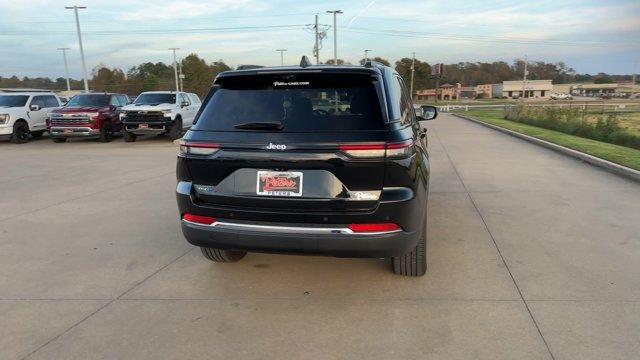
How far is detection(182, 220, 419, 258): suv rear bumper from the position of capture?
3506 millimetres

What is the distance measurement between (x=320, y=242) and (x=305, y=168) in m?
0.53

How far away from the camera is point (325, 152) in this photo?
135 inches

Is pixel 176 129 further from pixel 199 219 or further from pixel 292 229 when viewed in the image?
pixel 292 229

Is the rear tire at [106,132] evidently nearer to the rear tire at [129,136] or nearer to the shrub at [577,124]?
the rear tire at [129,136]

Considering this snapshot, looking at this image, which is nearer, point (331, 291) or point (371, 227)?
point (371, 227)

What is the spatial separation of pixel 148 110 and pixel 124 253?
43.6ft

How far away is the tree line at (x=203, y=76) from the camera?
299ft

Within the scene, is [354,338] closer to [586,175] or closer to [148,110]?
[586,175]

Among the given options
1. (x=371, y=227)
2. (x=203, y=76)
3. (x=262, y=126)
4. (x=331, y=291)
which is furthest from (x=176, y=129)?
(x=203, y=76)

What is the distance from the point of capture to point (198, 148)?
12.3 ft

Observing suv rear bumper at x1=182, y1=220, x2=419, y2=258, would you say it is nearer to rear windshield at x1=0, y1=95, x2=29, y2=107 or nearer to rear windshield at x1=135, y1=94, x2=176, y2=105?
rear windshield at x1=135, y1=94, x2=176, y2=105

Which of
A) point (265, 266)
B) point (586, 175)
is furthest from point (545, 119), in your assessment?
point (265, 266)

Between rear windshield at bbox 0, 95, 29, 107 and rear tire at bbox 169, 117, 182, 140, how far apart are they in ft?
19.2

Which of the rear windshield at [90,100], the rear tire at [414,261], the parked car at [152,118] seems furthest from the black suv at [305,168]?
the rear windshield at [90,100]
